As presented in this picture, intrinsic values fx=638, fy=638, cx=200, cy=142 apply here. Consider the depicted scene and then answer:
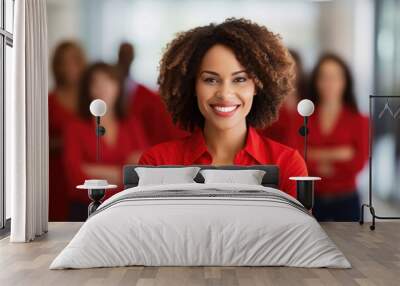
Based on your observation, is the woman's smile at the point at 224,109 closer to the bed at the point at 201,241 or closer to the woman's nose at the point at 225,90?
the woman's nose at the point at 225,90

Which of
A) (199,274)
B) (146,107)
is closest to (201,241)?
(199,274)

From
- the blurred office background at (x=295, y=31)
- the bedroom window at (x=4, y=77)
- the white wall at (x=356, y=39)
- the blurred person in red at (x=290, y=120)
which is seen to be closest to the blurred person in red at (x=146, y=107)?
the blurred office background at (x=295, y=31)

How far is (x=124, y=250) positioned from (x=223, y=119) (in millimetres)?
3120

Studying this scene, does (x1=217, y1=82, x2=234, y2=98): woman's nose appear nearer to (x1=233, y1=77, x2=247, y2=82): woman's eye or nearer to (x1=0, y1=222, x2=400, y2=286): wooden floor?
(x1=233, y1=77, x2=247, y2=82): woman's eye

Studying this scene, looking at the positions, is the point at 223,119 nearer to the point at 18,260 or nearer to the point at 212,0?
the point at 212,0

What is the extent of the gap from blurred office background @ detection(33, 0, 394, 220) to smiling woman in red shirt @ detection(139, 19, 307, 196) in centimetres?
20

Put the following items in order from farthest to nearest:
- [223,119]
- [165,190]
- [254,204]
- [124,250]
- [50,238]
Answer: [223,119]
[50,238]
[165,190]
[254,204]
[124,250]

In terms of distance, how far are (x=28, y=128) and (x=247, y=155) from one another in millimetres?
2624

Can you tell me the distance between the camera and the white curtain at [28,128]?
6.22 meters

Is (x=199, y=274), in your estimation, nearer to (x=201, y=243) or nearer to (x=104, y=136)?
(x=201, y=243)

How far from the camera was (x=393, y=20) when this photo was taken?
7.73m

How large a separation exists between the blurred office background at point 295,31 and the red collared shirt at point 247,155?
2.56ft

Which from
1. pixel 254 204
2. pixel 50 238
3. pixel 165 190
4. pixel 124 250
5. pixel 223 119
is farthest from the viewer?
pixel 223 119

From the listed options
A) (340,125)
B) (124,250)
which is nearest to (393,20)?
(340,125)
